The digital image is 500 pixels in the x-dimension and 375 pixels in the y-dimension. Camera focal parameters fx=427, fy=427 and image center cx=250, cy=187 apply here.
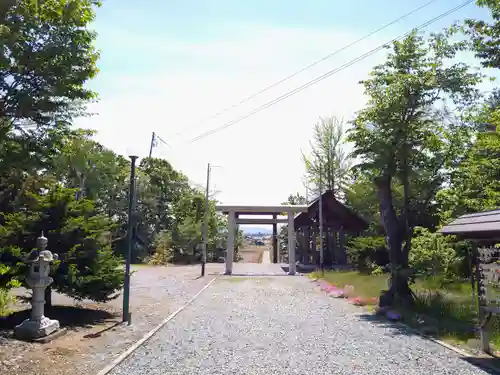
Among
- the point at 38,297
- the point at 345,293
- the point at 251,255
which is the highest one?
the point at 251,255

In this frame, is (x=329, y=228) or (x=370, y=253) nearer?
(x=370, y=253)

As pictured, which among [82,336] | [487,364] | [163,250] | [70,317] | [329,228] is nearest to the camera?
[487,364]

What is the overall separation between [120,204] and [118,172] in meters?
3.24

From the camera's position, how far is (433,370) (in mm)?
6270

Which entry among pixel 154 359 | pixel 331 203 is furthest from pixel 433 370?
pixel 331 203

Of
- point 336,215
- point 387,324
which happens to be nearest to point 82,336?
point 387,324

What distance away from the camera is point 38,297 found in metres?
8.11

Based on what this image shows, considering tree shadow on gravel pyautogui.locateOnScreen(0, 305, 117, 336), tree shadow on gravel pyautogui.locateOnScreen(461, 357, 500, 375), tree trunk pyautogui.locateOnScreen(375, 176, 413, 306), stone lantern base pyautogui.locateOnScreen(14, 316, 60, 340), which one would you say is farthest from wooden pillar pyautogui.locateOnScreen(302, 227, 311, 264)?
stone lantern base pyautogui.locateOnScreen(14, 316, 60, 340)

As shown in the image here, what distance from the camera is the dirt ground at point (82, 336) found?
6375mm

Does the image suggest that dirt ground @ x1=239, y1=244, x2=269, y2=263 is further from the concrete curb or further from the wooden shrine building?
the concrete curb

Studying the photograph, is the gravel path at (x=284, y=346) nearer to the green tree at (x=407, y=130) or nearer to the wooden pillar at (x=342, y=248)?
the green tree at (x=407, y=130)

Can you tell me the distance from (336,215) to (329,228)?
3.60 ft

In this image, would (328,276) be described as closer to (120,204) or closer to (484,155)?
(484,155)

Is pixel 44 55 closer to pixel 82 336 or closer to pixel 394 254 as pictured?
pixel 82 336
